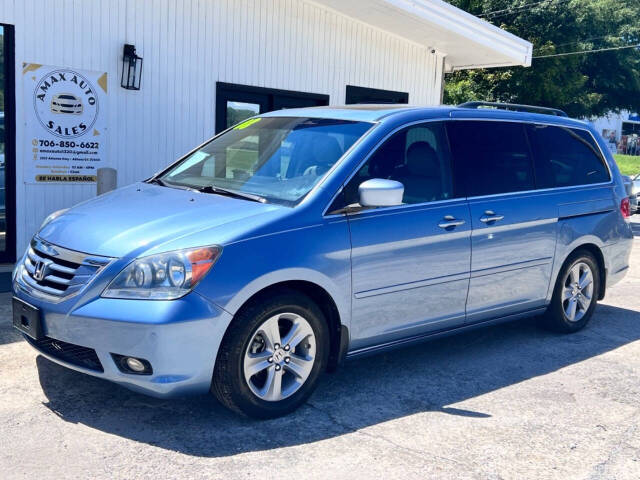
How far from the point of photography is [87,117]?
855 cm

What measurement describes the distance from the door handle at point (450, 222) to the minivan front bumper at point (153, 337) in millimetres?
1781

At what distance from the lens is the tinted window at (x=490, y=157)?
531 cm

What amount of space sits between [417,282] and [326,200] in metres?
0.88

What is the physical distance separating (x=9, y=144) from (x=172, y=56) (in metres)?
2.27

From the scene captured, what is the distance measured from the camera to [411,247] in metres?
4.78

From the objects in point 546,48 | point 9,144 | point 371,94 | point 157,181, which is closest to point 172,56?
point 9,144

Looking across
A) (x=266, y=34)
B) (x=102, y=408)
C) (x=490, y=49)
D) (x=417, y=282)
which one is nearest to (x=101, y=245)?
(x=102, y=408)

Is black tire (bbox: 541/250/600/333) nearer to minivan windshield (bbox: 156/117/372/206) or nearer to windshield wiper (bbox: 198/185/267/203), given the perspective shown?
minivan windshield (bbox: 156/117/372/206)

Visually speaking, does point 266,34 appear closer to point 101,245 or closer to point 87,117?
point 87,117

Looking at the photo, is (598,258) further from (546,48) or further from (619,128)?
(619,128)

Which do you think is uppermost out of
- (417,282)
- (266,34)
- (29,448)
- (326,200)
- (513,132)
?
(266,34)

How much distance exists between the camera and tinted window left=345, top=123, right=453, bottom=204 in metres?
4.82

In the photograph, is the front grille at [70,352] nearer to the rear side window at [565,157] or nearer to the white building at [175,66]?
the rear side window at [565,157]

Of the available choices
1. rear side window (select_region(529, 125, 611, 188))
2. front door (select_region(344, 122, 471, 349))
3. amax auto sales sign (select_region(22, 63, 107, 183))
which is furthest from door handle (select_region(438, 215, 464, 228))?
amax auto sales sign (select_region(22, 63, 107, 183))
